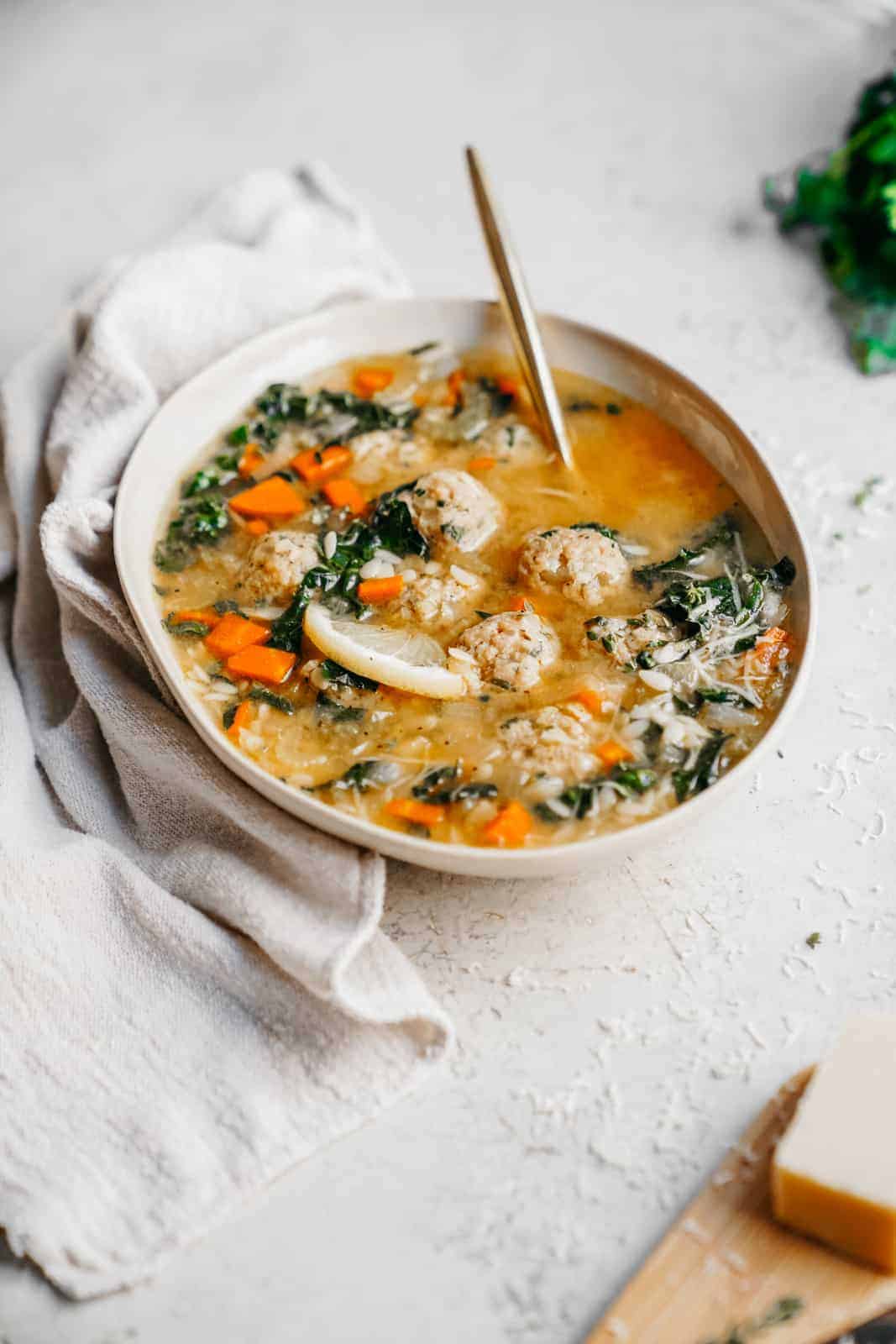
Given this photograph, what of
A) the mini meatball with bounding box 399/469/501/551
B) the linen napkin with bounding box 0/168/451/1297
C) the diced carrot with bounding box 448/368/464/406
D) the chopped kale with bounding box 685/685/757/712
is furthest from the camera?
the diced carrot with bounding box 448/368/464/406

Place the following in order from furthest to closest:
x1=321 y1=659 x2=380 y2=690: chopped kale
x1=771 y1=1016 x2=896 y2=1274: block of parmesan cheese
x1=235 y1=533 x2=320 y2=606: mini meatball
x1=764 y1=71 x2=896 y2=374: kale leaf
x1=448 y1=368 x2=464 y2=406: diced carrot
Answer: x1=764 y1=71 x2=896 y2=374: kale leaf
x1=448 y1=368 x2=464 y2=406: diced carrot
x1=235 y1=533 x2=320 y2=606: mini meatball
x1=321 y1=659 x2=380 y2=690: chopped kale
x1=771 y1=1016 x2=896 y2=1274: block of parmesan cheese

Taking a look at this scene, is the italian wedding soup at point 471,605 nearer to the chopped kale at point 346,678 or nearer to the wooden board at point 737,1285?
the chopped kale at point 346,678

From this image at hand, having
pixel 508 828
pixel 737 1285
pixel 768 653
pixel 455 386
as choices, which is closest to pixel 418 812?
pixel 508 828

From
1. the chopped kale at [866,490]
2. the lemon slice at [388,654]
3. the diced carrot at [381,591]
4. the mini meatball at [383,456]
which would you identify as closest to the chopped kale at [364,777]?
the lemon slice at [388,654]

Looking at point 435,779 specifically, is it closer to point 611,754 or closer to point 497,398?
point 611,754

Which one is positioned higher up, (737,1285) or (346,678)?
(346,678)

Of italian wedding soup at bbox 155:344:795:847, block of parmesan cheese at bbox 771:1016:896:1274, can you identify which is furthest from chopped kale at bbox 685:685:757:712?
block of parmesan cheese at bbox 771:1016:896:1274

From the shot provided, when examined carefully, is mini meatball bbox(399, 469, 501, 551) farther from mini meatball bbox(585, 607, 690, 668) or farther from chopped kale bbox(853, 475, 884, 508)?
chopped kale bbox(853, 475, 884, 508)
